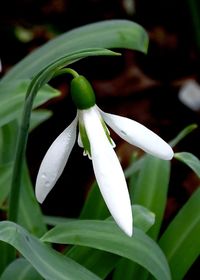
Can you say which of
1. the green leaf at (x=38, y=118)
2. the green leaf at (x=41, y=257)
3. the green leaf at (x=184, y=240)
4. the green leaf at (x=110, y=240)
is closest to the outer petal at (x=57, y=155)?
the green leaf at (x=41, y=257)

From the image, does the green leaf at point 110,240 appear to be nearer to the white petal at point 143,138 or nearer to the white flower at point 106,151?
the white flower at point 106,151

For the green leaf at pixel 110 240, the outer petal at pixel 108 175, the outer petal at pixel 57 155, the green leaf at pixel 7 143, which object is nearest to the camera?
the outer petal at pixel 108 175

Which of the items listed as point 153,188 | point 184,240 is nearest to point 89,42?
point 153,188

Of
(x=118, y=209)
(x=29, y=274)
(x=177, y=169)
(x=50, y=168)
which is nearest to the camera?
(x=118, y=209)

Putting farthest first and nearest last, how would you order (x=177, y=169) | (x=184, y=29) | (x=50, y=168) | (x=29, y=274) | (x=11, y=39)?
(x=184, y=29) < (x=11, y=39) < (x=177, y=169) < (x=29, y=274) < (x=50, y=168)

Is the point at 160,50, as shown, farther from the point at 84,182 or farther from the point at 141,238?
the point at 141,238

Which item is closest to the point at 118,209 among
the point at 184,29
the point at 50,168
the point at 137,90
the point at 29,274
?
the point at 50,168

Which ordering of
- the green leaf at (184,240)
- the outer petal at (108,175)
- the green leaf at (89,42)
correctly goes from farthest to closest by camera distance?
the green leaf at (89,42)
the green leaf at (184,240)
the outer petal at (108,175)

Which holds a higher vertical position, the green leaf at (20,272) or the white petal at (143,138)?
the white petal at (143,138)

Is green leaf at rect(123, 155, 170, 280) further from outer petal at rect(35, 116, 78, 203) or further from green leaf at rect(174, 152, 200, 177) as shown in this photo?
outer petal at rect(35, 116, 78, 203)
